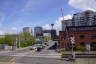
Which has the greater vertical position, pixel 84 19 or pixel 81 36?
pixel 84 19

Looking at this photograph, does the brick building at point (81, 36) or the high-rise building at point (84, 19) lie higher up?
the high-rise building at point (84, 19)

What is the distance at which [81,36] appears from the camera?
8600 cm

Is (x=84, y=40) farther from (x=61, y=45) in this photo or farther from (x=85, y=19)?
(x=85, y=19)

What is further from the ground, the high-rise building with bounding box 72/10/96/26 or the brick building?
the high-rise building with bounding box 72/10/96/26

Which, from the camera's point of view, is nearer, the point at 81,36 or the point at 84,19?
the point at 81,36

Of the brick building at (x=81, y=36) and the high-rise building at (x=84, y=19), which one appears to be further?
the high-rise building at (x=84, y=19)

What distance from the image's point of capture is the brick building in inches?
3349

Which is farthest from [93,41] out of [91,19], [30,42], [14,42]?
[91,19]

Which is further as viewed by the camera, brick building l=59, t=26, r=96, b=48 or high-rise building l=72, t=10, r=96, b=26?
high-rise building l=72, t=10, r=96, b=26

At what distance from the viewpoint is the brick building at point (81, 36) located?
8506 cm

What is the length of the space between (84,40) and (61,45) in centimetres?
891

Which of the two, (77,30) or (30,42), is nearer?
(77,30)

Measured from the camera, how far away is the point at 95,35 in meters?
84.8

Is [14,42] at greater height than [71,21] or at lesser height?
lesser
